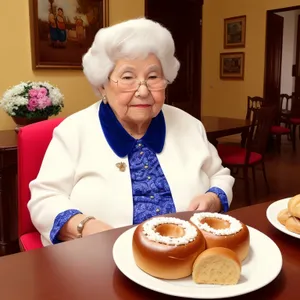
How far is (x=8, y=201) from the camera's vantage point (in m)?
2.39

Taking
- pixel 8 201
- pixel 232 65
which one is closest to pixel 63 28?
pixel 8 201

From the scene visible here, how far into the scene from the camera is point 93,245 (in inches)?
33.8

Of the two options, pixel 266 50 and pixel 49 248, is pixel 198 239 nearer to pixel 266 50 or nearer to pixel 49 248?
pixel 49 248

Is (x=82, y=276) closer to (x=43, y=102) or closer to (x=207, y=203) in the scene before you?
(x=207, y=203)

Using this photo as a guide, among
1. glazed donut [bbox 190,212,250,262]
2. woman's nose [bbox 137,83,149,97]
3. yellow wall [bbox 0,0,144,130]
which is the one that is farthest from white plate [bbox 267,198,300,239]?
yellow wall [bbox 0,0,144,130]

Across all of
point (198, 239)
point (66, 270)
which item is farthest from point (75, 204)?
point (198, 239)

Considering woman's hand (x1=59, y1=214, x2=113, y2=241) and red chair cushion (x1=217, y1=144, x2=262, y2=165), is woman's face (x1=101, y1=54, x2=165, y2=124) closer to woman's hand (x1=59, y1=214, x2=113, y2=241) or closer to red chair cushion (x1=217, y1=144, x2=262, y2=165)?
woman's hand (x1=59, y1=214, x2=113, y2=241)

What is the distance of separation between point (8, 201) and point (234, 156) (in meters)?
2.11

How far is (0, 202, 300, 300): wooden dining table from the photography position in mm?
671

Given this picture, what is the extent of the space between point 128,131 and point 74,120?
8.0 inches

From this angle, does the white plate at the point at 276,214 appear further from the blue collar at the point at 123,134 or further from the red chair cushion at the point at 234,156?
the red chair cushion at the point at 234,156

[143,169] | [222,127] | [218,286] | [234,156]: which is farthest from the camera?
[234,156]

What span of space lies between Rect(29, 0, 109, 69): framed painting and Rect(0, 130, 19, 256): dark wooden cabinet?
1032mm

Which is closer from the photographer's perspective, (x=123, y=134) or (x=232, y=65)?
(x=123, y=134)
